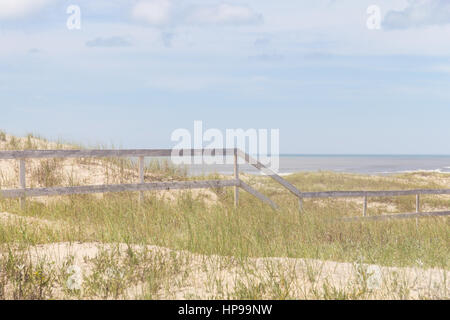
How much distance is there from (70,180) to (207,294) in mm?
9371

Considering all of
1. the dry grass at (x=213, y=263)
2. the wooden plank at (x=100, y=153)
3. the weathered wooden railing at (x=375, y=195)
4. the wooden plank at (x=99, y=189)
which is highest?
the wooden plank at (x=100, y=153)

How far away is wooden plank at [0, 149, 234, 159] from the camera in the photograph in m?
11.1

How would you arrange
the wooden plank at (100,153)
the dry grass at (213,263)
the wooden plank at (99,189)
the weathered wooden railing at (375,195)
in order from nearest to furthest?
the dry grass at (213,263) → the wooden plank at (99,189) → the wooden plank at (100,153) → the weathered wooden railing at (375,195)

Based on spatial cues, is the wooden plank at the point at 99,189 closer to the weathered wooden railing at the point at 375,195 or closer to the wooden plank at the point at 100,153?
the wooden plank at the point at 100,153

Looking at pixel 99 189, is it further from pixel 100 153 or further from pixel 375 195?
pixel 375 195

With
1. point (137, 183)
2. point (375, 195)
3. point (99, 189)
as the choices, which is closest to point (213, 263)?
point (99, 189)

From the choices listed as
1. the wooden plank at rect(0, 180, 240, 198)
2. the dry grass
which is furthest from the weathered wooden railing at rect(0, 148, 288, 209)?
the dry grass

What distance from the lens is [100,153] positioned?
11.7 meters

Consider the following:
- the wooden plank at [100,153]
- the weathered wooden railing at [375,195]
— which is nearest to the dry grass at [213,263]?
the wooden plank at [100,153]

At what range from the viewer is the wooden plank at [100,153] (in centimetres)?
1109

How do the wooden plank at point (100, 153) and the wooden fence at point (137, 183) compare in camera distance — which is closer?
the wooden fence at point (137, 183)

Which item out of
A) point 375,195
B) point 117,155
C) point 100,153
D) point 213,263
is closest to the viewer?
point 213,263
